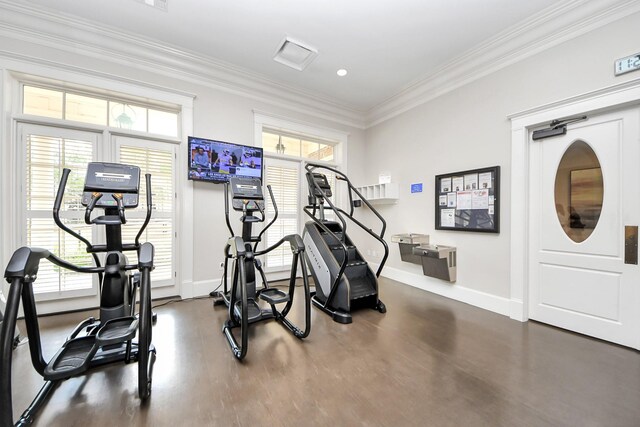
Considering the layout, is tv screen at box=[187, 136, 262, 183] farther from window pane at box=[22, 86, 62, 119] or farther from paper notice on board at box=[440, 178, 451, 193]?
paper notice on board at box=[440, 178, 451, 193]

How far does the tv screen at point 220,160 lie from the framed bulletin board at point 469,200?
286 centimetres

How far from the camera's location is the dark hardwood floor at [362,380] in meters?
1.45

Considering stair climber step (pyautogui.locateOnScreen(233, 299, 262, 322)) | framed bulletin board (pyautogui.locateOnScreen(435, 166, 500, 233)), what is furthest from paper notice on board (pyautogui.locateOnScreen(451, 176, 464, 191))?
stair climber step (pyautogui.locateOnScreen(233, 299, 262, 322))

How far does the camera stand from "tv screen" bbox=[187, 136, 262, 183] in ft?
11.2

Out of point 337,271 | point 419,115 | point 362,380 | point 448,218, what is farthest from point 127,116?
point 448,218

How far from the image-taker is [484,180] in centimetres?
319

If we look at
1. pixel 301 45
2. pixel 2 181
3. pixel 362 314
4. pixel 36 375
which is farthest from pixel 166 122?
pixel 362 314

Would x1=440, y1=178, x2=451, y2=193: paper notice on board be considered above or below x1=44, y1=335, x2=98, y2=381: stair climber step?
above

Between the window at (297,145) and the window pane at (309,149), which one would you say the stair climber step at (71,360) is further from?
the window pane at (309,149)

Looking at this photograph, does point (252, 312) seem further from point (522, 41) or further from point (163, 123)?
point (522, 41)

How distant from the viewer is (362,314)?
2.97m

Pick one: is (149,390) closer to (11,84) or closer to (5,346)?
(5,346)

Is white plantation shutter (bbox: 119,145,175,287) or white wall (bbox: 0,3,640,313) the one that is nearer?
white wall (bbox: 0,3,640,313)

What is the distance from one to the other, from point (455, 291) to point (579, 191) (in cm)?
182
